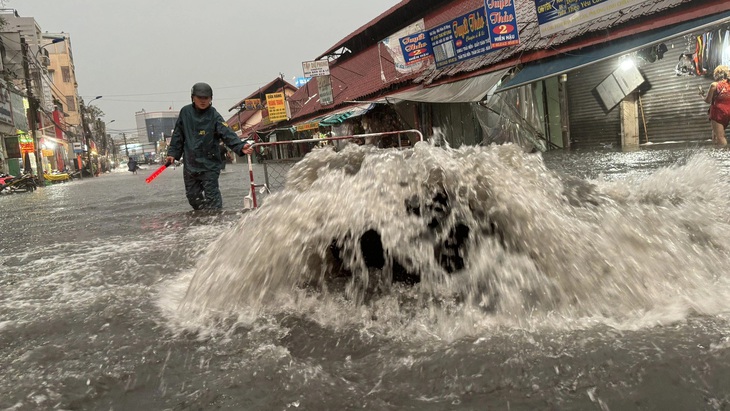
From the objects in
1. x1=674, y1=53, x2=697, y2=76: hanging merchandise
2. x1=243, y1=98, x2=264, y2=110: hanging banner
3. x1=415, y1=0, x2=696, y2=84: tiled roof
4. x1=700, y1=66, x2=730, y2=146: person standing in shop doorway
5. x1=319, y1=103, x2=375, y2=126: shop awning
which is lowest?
x1=700, y1=66, x2=730, y2=146: person standing in shop doorway

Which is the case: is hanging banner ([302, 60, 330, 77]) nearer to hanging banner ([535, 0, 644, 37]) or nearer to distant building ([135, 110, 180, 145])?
hanging banner ([535, 0, 644, 37])

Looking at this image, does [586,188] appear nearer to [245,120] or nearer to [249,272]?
[249,272]

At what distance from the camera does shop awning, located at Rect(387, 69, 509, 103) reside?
12812 mm

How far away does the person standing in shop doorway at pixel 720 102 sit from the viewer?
35.2 feet

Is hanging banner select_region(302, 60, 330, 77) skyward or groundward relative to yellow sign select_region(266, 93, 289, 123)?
skyward

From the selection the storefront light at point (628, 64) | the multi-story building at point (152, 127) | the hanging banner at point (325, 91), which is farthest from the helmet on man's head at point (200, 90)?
the multi-story building at point (152, 127)

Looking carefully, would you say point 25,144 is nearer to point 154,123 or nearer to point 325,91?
point 325,91

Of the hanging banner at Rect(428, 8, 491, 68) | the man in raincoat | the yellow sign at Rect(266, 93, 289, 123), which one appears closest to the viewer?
the man in raincoat

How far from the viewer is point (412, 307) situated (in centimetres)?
232

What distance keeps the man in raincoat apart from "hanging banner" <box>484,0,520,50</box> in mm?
9357

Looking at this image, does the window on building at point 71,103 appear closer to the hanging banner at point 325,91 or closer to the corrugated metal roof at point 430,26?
the corrugated metal roof at point 430,26

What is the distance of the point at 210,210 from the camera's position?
6.49 meters

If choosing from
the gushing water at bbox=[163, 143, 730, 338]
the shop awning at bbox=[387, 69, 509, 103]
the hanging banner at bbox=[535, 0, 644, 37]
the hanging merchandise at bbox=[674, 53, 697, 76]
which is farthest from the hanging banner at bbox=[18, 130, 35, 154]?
the hanging merchandise at bbox=[674, 53, 697, 76]

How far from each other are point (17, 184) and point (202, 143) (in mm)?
15869
